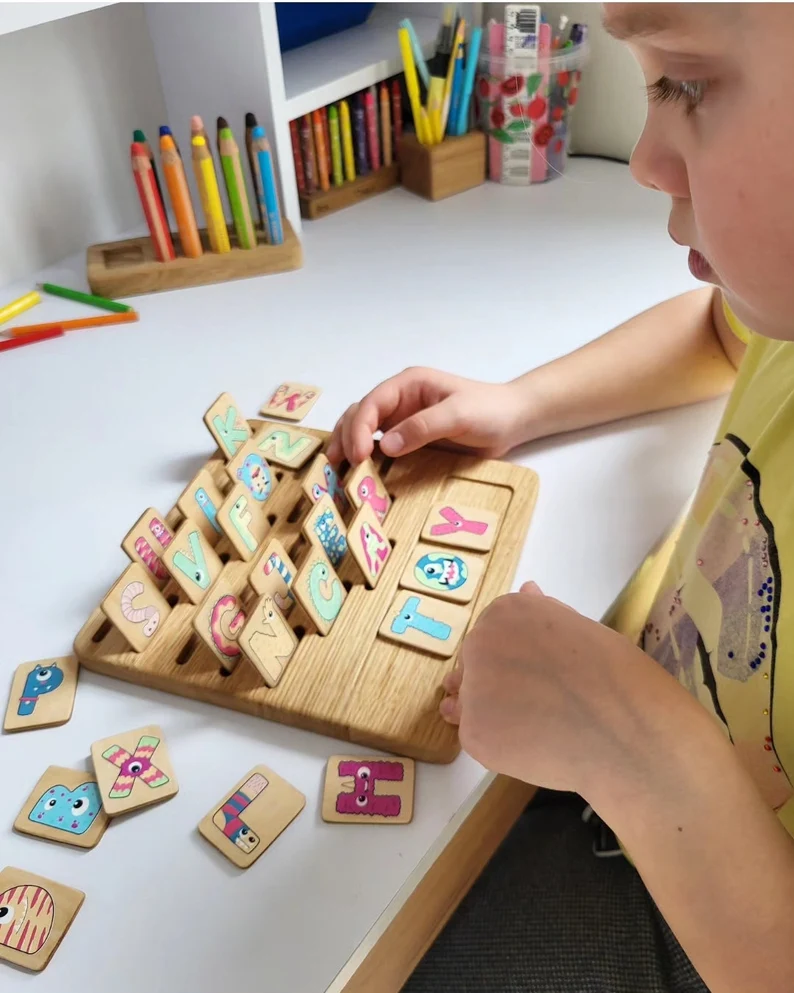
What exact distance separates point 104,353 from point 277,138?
32 cm

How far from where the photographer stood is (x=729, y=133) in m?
0.36

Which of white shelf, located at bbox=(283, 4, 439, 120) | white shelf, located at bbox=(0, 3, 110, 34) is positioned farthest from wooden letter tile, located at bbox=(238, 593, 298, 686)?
white shelf, located at bbox=(283, 4, 439, 120)

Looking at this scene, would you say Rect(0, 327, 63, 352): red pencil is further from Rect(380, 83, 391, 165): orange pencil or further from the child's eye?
the child's eye

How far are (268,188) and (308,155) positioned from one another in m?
0.15

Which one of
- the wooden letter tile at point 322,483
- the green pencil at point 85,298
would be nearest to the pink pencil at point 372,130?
the green pencil at point 85,298

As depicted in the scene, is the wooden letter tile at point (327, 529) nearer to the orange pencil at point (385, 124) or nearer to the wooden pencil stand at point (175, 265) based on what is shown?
the wooden pencil stand at point (175, 265)

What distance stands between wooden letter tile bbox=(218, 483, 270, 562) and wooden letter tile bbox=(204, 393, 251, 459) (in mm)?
69

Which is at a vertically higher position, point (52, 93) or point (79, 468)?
point (52, 93)

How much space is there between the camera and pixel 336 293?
922 mm

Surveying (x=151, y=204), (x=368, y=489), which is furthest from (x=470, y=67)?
(x=368, y=489)

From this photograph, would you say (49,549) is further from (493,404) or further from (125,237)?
(125,237)

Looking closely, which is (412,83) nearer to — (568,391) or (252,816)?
(568,391)

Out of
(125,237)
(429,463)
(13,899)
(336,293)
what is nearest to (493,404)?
(429,463)

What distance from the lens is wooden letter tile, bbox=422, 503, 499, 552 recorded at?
60cm
